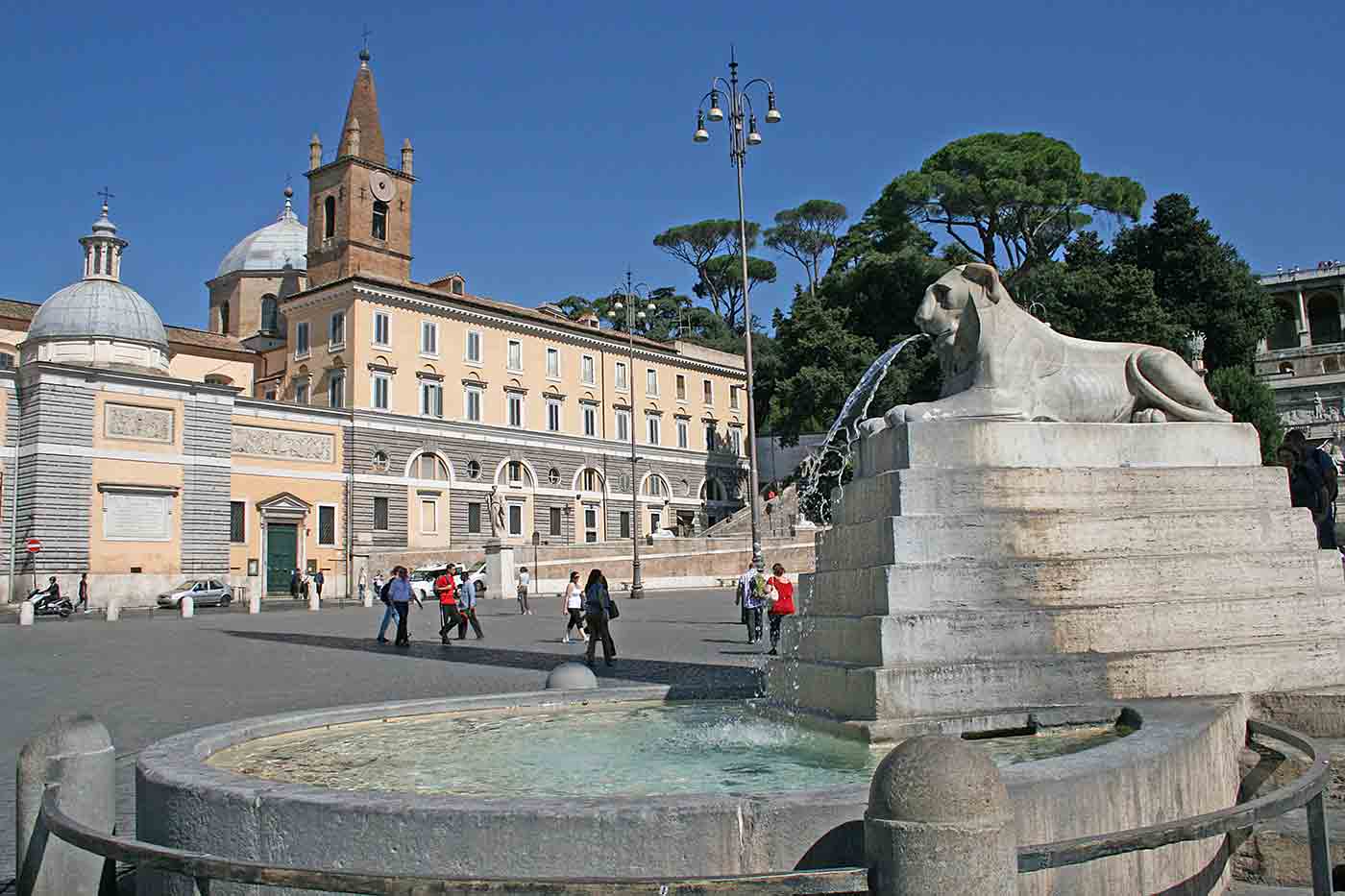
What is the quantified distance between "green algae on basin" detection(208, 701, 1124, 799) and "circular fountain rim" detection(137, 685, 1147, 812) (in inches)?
3.3

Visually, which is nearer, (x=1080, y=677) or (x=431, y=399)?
(x=1080, y=677)

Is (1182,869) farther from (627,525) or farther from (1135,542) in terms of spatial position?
(627,525)

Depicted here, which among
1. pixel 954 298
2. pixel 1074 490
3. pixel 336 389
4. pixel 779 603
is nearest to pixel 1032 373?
pixel 954 298

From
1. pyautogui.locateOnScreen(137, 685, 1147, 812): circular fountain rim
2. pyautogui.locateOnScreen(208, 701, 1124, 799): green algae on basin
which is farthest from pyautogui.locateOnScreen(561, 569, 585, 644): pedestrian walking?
pyautogui.locateOnScreen(208, 701, 1124, 799): green algae on basin

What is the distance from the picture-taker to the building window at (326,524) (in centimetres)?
4381

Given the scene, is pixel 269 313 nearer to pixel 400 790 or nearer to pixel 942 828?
pixel 400 790

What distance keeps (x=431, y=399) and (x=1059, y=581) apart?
4426cm

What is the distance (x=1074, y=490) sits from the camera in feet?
21.4

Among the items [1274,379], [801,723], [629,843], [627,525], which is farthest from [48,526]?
[1274,379]

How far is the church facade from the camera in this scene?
37.0m

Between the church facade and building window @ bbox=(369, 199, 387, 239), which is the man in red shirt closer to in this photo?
the church facade

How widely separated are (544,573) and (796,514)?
14521 millimetres

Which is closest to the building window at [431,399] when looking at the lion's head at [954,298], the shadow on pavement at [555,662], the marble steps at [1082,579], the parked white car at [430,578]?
the parked white car at [430,578]

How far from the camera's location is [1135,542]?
639 cm
